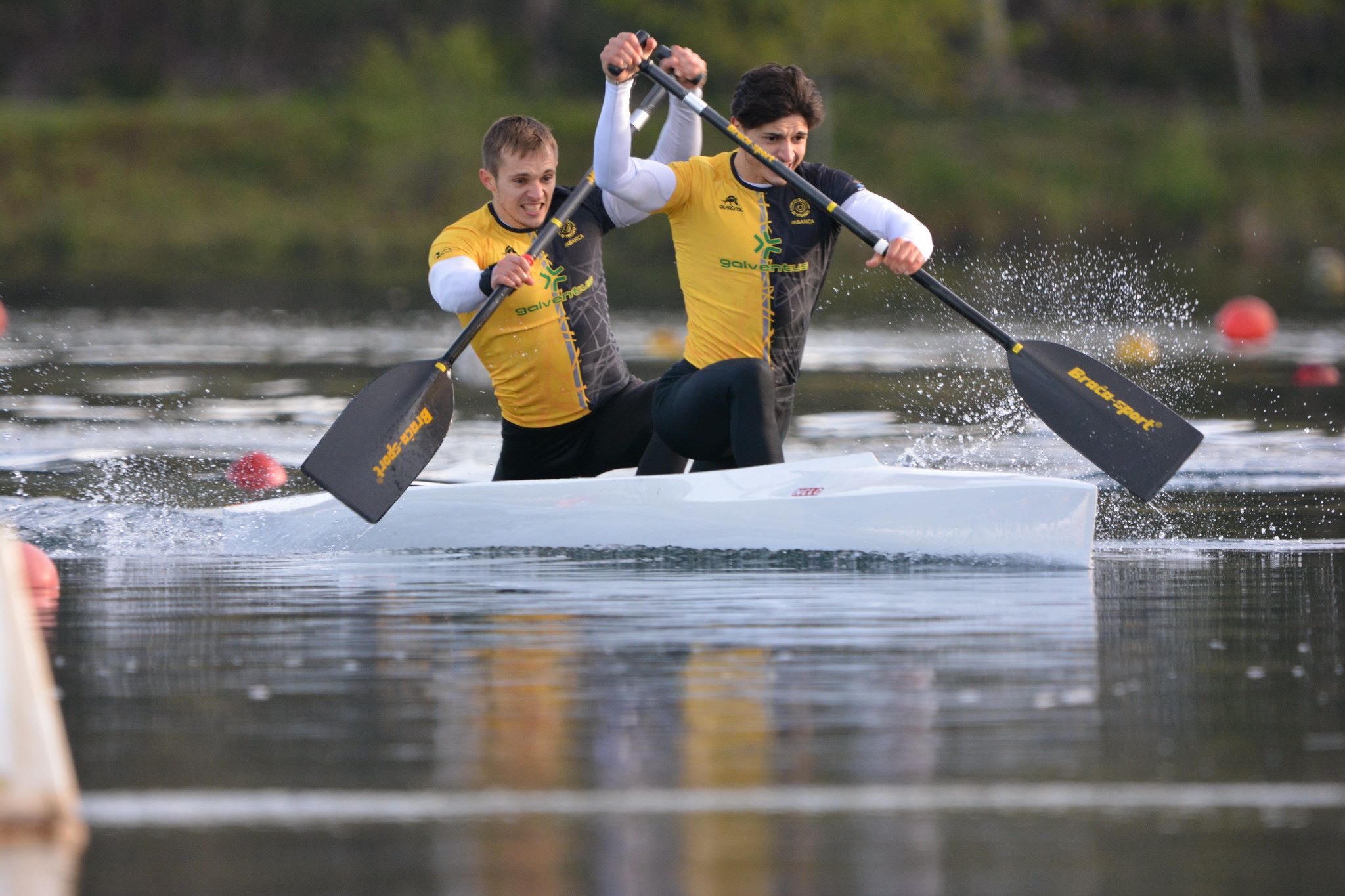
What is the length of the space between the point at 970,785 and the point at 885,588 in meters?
2.12

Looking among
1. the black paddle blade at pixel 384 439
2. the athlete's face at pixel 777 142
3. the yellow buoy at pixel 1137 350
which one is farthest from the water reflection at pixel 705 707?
the yellow buoy at pixel 1137 350

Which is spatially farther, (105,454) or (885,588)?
(105,454)

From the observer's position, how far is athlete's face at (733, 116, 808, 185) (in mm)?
6258

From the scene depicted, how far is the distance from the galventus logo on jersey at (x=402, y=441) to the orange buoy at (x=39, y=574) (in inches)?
39.9

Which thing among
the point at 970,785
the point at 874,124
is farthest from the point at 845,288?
the point at 970,785

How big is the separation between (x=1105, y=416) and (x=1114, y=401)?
57 mm

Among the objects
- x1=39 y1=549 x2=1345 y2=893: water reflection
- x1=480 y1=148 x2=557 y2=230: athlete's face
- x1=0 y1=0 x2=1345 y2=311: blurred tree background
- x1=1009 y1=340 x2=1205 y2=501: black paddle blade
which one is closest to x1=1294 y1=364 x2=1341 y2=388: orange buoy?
x1=1009 y1=340 x2=1205 y2=501: black paddle blade

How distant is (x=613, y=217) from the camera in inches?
267

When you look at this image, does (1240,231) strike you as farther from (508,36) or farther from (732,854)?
(732,854)

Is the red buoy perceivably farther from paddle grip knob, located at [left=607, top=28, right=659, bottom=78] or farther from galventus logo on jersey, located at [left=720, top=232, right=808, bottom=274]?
galventus logo on jersey, located at [left=720, top=232, right=808, bottom=274]

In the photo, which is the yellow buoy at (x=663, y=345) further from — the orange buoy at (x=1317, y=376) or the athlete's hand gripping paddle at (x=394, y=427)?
the athlete's hand gripping paddle at (x=394, y=427)

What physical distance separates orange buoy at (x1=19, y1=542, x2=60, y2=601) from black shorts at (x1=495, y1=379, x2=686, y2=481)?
1624 mm

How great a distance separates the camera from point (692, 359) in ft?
21.2

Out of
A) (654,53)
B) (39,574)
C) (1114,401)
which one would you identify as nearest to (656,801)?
(39,574)
